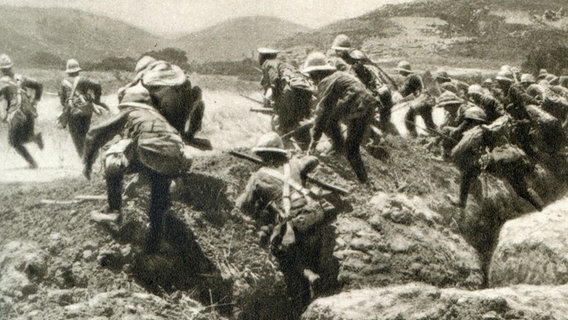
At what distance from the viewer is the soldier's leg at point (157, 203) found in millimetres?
5891

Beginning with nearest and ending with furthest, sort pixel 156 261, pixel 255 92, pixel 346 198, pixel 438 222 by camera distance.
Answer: pixel 156 261
pixel 346 198
pixel 438 222
pixel 255 92

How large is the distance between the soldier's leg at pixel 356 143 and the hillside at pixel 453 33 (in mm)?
13254

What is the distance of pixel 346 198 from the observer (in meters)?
7.56

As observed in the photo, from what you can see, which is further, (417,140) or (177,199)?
(417,140)

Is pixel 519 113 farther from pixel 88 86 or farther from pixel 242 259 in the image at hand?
pixel 88 86

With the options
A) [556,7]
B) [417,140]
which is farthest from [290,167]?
[556,7]

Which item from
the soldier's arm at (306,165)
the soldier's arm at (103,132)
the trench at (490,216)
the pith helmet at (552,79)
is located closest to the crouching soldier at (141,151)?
the soldier's arm at (103,132)

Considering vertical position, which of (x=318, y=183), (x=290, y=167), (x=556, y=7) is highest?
(x=290, y=167)

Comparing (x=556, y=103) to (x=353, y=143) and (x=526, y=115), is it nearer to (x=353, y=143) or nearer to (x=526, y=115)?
(x=526, y=115)

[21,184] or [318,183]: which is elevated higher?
[318,183]

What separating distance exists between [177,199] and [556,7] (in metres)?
33.7

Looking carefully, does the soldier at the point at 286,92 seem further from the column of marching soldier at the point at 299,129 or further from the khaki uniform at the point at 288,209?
the khaki uniform at the point at 288,209

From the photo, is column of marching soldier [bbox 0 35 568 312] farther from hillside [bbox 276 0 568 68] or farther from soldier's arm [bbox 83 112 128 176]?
hillside [bbox 276 0 568 68]

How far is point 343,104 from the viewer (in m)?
7.54
